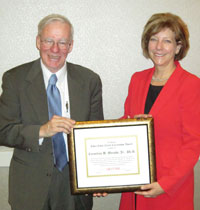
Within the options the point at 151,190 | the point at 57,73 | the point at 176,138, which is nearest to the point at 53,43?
the point at 57,73

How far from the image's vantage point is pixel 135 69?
8.08 feet

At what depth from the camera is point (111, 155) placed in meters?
1.64

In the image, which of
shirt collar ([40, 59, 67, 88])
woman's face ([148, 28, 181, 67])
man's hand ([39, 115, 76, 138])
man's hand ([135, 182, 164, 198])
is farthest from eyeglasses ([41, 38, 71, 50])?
man's hand ([135, 182, 164, 198])

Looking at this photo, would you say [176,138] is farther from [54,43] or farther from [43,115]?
[54,43]

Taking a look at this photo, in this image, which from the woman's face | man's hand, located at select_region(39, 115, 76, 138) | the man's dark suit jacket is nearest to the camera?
man's hand, located at select_region(39, 115, 76, 138)

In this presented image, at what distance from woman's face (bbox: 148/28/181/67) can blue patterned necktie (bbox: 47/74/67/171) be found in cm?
78

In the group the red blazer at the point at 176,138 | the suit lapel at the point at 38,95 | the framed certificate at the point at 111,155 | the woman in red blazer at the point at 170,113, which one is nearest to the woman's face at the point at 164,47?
the woman in red blazer at the point at 170,113

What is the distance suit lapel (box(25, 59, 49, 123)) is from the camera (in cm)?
170

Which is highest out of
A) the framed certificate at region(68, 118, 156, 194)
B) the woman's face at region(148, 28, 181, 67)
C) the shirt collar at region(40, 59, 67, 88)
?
the woman's face at region(148, 28, 181, 67)

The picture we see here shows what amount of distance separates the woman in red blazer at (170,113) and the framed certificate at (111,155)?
110mm

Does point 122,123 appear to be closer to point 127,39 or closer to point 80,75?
point 80,75

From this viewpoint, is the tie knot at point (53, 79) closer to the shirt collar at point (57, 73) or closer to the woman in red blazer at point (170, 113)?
the shirt collar at point (57, 73)

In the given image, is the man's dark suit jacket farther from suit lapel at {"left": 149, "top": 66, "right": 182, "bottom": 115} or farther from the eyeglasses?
suit lapel at {"left": 149, "top": 66, "right": 182, "bottom": 115}

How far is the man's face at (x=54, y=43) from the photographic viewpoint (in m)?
1.74
